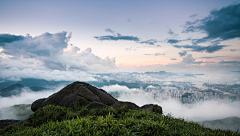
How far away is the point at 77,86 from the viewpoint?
14.5m

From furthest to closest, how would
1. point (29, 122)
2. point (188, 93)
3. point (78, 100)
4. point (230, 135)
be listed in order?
point (188, 93) < point (78, 100) < point (29, 122) < point (230, 135)

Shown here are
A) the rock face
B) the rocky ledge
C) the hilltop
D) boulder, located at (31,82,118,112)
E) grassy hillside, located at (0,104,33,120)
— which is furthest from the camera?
grassy hillside, located at (0,104,33,120)


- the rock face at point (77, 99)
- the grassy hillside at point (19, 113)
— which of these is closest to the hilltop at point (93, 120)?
the rock face at point (77, 99)

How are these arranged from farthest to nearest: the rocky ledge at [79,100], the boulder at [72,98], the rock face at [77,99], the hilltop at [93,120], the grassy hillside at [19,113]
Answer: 1. the grassy hillside at [19,113]
2. the boulder at [72,98]
3. the rock face at [77,99]
4. the rocky ledge at [79,100]
5. the hilltop at [93,120]

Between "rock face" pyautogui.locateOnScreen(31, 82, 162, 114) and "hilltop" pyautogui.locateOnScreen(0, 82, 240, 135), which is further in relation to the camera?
"rock face" pyautogui.locateOnScreen(31, 82, 162, 114)

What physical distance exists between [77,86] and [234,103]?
25604 centimetres

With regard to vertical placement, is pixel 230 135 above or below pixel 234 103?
above

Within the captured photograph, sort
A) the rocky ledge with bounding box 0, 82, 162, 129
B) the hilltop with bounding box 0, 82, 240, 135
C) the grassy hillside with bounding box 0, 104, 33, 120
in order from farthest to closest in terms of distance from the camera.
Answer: the grassy hillside with bounding box 0, 104, 33, 120, the rocky ledge with bounding box 0, 82, 162, 129, the hilltop with bounding box 0, 82, 240, 135

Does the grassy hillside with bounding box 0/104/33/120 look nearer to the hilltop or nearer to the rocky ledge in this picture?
the rocky ledge

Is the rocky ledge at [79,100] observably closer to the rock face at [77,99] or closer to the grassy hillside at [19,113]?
the rock face at [77,99]

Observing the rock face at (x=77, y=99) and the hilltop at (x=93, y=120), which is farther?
the rock face at (x=77, y=99)

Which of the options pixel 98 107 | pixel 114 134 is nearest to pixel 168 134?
pixel 114 134

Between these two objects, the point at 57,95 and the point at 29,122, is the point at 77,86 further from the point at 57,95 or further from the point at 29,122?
the point at 29,122

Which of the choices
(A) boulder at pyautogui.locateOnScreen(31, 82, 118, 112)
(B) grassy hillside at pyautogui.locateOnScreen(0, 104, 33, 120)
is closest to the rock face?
(A) boulder at pyautogui.locateOnScreen(31, 82, 118, 112)
